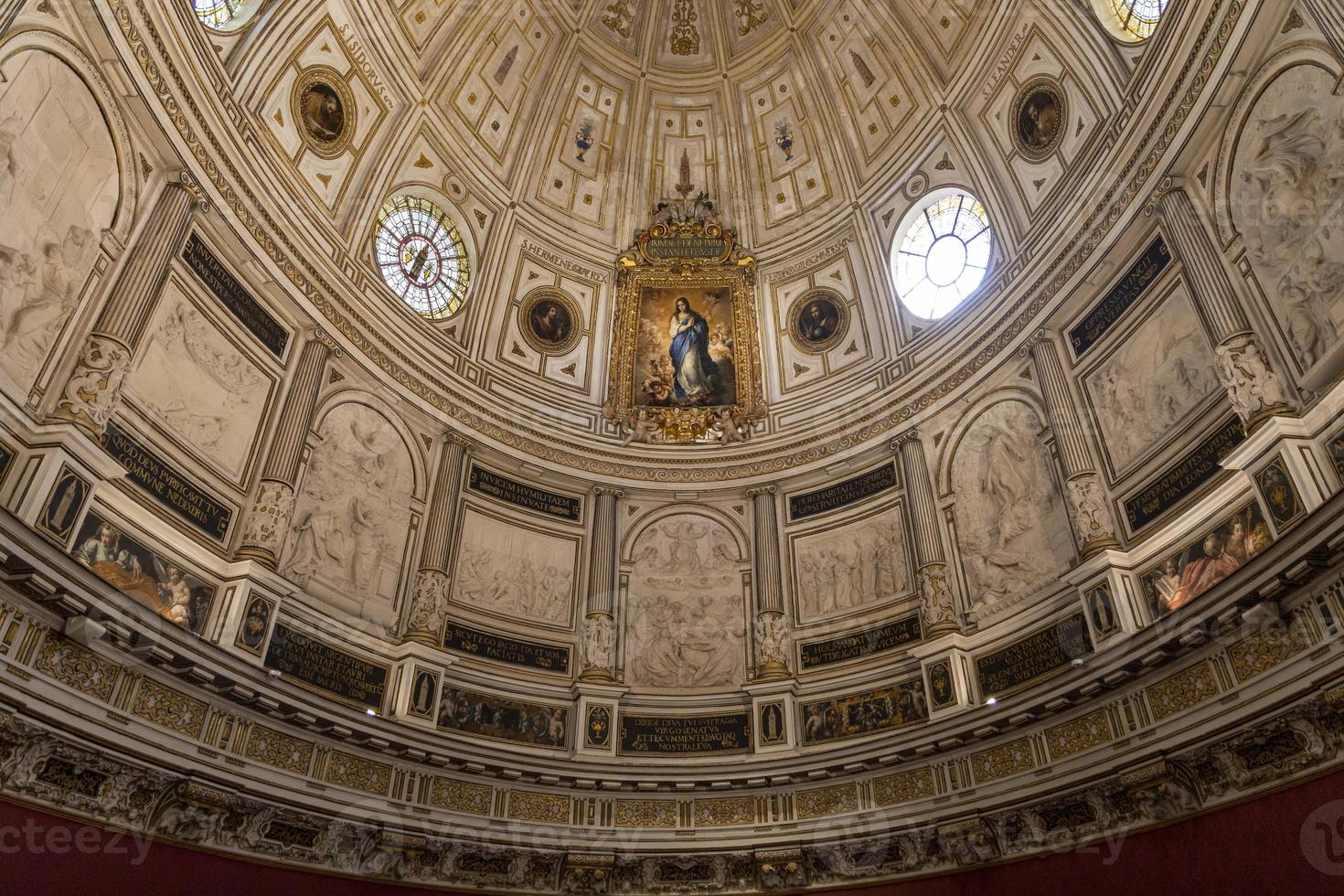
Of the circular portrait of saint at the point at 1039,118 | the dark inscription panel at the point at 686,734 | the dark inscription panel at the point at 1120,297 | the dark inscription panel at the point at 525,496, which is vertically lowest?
the dark inscription panel at the point at 686,734

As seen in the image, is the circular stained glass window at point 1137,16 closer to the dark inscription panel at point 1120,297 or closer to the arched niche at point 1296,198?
the arched niche at point 1296,198

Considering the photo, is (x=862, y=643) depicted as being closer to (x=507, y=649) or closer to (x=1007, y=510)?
(x=1007, y=510)

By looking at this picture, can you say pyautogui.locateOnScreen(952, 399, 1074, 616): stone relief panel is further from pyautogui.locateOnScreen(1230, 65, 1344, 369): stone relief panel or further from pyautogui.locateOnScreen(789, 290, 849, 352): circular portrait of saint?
pyautogui.locateOnScreen(789, 290, 849, 352): circular portrait of saint

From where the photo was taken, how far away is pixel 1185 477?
1295cm

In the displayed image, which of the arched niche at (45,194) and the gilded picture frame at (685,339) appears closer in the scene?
the arched niche at (45,194)

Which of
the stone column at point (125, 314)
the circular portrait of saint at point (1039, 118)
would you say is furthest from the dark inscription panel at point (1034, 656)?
the stone column at point (125, 314)

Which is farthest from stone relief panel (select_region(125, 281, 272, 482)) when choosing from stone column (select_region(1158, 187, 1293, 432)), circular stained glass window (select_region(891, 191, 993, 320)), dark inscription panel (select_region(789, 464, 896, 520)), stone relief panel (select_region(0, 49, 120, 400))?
stone column (select_region(1158, 187, 1293, 432))

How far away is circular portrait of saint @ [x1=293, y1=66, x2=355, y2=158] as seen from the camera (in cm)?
1733

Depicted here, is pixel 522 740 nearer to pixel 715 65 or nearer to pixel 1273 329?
pixel 1273 329

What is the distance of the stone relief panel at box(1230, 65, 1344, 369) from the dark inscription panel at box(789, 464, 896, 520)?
26.7 feet

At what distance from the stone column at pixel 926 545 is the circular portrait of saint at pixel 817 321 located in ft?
12.8

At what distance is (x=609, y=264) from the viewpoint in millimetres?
23297

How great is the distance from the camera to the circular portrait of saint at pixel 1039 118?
56.3ft

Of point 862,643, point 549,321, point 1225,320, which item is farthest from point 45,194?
point 1225,320
